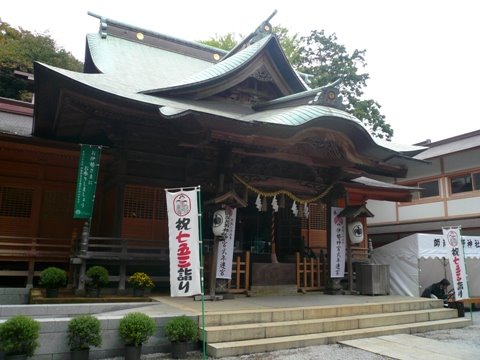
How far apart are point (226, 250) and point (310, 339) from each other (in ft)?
10.5

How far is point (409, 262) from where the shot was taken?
14.1m

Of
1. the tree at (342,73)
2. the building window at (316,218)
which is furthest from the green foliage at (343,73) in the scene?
the building window at (316,218)

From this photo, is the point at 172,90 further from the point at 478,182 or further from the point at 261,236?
the point at 478,182

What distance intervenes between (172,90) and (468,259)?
41.7 feet

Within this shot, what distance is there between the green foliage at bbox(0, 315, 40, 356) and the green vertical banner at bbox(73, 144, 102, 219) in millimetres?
4934

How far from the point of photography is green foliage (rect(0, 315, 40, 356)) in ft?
17.3

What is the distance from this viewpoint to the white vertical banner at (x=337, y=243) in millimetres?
11914

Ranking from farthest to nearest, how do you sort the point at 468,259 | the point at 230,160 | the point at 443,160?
the point at 443,160 → the point at 468,259 → the point at 230,160

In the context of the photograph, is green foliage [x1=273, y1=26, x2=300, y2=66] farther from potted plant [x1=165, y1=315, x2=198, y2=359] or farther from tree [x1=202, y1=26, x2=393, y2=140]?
potted plant [x1=165, y1=315, x2=198, y2=359]

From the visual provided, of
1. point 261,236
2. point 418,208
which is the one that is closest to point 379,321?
point 261,236

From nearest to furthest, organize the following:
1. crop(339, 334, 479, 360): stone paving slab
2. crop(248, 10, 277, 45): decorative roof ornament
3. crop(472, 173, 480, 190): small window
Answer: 1. crop(339, 334, 479, 360): stone paving slab
2. crop(248, 10, 277, 45): decorative roof ornament
3. crop(472, 173, 480, 190): small window

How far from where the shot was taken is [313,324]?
7.95 meters

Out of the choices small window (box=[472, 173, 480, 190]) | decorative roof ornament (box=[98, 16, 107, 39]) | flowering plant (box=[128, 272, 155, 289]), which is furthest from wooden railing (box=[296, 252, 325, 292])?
decorative roof ornament (box=[98, 16, 107, 39])

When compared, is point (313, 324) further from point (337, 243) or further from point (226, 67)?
point (226, 67)
